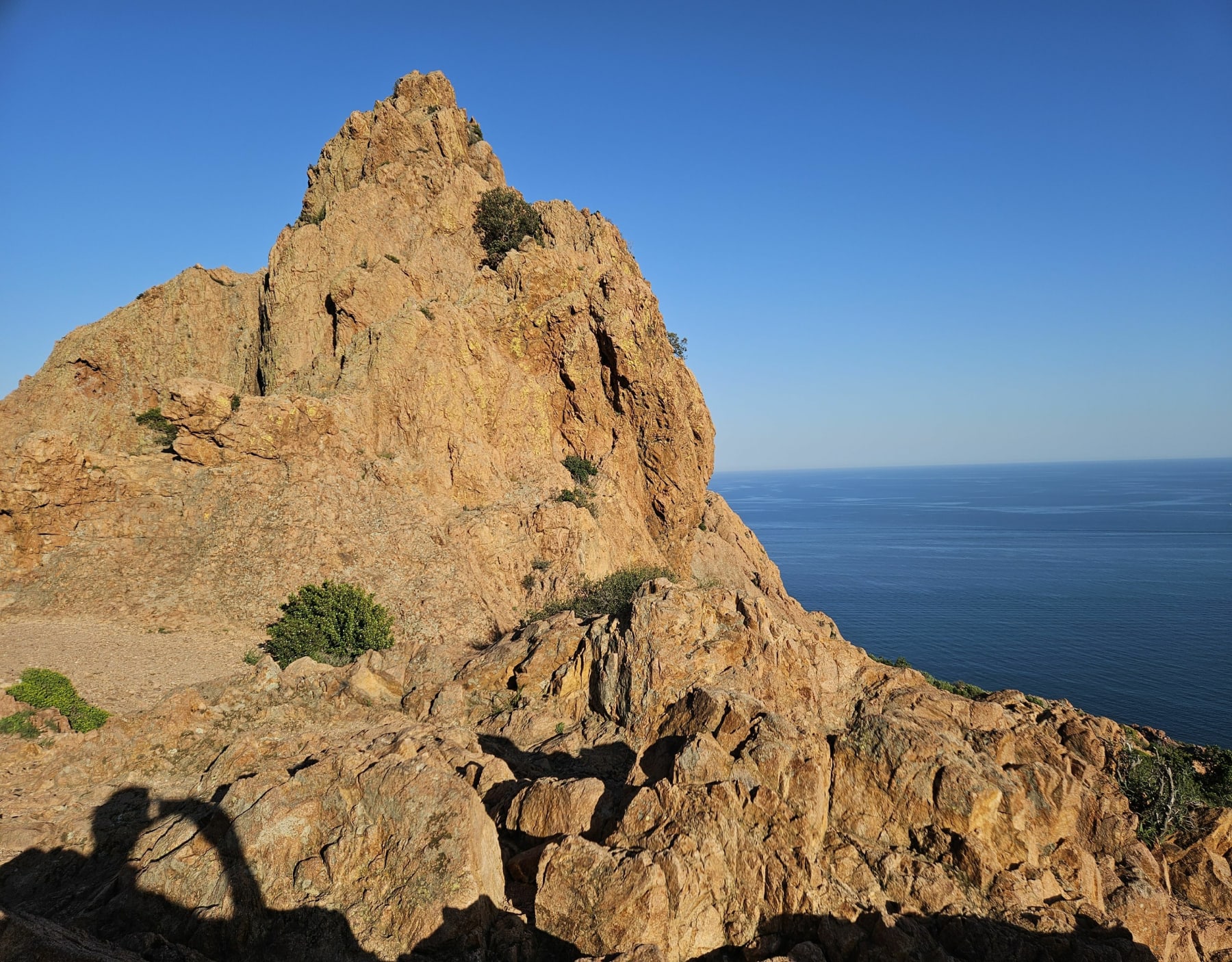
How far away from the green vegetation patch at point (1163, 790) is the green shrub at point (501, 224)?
129 ft

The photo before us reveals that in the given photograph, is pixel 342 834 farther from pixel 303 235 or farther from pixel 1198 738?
pixel 1198 738

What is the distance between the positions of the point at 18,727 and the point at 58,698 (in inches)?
100

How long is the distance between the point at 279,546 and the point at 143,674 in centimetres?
720

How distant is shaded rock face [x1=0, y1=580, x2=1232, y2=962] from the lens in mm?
8117

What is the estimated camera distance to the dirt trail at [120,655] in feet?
62.6

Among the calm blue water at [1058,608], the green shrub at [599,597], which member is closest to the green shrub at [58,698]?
the green shrub at [599,597]

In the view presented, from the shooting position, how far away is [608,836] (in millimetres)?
9125

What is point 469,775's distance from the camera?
433 inches

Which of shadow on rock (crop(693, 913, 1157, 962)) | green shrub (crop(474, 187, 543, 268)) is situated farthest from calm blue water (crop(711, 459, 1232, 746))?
green shrub (crop(474, 187, 543, 268))

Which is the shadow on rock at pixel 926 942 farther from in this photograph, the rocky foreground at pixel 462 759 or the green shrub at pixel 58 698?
the green shrub at pixel 58 698

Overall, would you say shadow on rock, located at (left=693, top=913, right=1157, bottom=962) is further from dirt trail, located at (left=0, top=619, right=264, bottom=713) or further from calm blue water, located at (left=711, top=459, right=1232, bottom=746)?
calm blue water, located at (left=711, top=459, right=1232, bottom=746)

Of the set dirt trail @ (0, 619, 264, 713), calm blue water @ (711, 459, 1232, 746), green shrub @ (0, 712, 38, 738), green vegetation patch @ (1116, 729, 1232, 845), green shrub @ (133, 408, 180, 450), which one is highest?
green shrub @ (133, 408, 180, 450)

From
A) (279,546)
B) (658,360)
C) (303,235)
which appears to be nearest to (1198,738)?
(658,360)

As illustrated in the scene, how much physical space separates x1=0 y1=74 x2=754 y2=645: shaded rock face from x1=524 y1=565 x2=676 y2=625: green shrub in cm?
109
